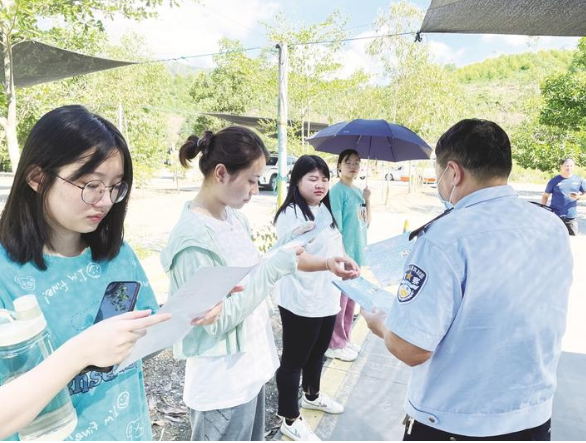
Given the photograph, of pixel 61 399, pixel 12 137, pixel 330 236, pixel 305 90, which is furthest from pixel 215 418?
pixel 305 90

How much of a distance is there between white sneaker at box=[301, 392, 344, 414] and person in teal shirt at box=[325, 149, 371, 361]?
63cm

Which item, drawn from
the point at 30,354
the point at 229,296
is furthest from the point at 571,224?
the point at 30,354

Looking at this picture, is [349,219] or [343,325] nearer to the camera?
[343,325]

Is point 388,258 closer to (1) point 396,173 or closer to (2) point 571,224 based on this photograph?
(2) point 571,224

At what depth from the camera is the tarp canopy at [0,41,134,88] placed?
3295 mm

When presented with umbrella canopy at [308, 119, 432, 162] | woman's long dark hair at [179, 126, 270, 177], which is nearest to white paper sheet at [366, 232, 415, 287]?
woman's long dark hair at [179, 126, 270, 177]

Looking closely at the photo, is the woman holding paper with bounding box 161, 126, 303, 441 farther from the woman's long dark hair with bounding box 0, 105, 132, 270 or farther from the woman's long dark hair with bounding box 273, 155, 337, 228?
the woman's long dark hair with bounding box 273, 155, 337, 228

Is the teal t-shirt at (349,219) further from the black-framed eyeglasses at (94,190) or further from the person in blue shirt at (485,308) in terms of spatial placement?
the black-framed eyeglasses at (94,190)

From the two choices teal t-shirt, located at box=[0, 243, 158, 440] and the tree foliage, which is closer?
teal t-shirt, located at box=[0, 243, 158, 440]

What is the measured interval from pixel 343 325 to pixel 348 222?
82 cm

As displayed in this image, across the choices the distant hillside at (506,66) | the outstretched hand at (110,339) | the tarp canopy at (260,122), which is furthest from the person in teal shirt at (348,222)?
the distant hillside at (506,66)

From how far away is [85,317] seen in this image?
0.91 m

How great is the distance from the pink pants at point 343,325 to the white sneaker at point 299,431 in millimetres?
951

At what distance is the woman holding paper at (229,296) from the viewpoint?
3.98 ft
